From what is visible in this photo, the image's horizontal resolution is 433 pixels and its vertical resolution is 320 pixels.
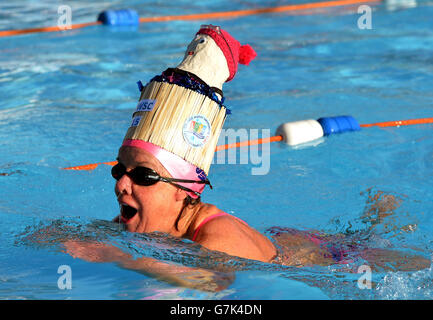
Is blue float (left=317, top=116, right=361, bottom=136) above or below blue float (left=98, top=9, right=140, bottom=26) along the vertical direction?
below

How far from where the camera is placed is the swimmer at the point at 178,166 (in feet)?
9.46

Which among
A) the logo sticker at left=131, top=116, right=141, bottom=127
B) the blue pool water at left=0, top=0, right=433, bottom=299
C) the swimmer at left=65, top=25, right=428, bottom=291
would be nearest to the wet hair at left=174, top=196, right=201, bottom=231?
the swimmer at left=65, top=25, right=428, bottom=291

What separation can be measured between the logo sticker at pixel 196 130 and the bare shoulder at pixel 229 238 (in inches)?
12.1

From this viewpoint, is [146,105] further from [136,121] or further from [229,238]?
[229,238]

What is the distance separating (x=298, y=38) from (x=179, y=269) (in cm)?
599

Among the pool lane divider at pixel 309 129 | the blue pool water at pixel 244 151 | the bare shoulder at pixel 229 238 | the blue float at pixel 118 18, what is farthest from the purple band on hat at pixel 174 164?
the blue float at pixel 118 18

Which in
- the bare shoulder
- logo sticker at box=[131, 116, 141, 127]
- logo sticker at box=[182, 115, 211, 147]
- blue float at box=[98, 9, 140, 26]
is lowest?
the bare shoulder

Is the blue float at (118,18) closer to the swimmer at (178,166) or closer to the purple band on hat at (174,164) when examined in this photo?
the swimmer at (178,166)

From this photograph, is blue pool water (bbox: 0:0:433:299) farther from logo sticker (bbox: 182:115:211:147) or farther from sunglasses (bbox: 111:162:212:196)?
logo sticker (bbox: 182:115:211:147)

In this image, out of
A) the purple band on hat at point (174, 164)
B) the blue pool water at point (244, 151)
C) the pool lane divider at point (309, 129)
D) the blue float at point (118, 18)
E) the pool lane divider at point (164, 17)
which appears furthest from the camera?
the blue float at point (118, 18)

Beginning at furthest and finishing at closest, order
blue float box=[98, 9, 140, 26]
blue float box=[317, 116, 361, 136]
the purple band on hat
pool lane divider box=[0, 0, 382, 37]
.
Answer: blue float box=[98, 9, 140, 26], pool lane divider box=[0, 0, 382, 37], blue float box=[317, 116, 361, 136], the purple band on hat

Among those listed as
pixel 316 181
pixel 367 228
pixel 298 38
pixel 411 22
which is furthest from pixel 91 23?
pixel 367 228

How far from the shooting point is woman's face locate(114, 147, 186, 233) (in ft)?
9.49

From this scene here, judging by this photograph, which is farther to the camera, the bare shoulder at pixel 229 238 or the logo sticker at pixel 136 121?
the logo sticker at pixel 136 121
